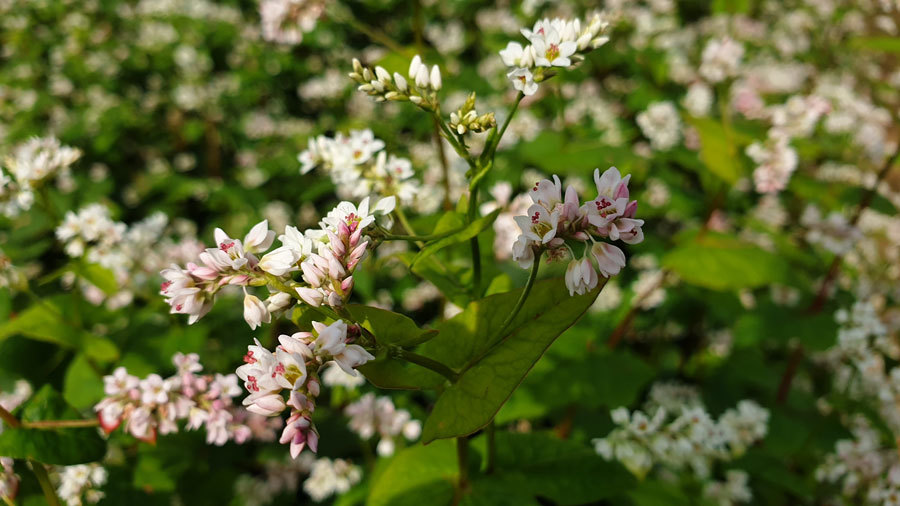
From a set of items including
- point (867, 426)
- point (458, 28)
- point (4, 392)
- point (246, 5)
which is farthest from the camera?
point (246, 5)

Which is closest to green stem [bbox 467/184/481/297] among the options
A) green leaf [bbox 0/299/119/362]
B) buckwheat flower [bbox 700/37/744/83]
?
green leaf [bbox 0/299/119/362]

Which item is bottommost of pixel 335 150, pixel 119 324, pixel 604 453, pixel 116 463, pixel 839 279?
pixel 839 279

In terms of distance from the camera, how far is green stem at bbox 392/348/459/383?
1.25 metres

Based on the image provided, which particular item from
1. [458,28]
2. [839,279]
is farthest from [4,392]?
[839,279]

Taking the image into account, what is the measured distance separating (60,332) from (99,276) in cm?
29

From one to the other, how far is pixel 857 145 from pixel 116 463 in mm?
4773

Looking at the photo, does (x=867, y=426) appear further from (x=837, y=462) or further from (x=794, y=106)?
(x=794, y=106)

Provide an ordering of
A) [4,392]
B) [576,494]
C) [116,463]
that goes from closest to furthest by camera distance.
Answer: [576,494] → [116,463] → [4,392]

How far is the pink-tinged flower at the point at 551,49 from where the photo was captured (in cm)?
145

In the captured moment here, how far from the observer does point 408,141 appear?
4.95 m

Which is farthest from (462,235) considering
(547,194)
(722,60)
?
(722,60)

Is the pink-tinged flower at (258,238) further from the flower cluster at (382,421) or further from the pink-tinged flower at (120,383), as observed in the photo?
the flower cluster at (382,421)

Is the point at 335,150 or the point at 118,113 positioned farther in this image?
the point at 118,113

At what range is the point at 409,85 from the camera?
1.56 metres
